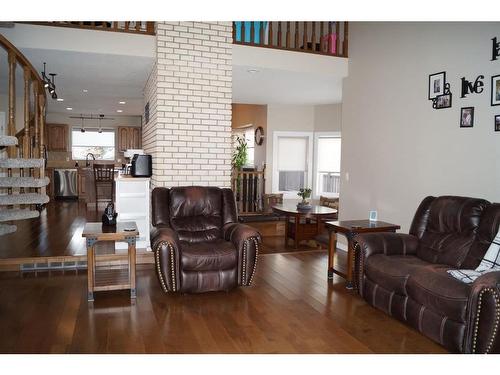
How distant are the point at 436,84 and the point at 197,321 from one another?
3.45m

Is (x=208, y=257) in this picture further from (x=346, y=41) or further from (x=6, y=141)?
(x=346, y=41)

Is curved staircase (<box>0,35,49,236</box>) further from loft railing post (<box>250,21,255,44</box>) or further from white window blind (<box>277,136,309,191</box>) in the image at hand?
white window blind (<box>277,136,309,191</box>)

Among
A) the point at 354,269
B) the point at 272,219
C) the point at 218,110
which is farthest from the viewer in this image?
the point at 272,219

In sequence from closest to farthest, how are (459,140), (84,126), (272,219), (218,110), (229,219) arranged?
(459,140), (229,219), (218,110), (272,219), (84,126)

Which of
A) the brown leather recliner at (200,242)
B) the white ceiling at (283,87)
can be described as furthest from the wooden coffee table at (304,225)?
the brown leather recliner at (200,242)

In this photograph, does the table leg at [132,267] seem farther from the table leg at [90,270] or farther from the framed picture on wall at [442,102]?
the framed picture on wall at [442,102]

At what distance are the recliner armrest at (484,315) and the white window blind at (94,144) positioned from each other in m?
11.1

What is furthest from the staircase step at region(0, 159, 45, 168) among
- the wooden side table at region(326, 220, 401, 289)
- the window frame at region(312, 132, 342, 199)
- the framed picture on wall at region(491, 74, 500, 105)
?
the window frame at region(312, 132, 342, 199)

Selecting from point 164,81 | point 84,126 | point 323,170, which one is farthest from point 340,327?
point 84,126

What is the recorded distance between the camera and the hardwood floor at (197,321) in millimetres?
2639

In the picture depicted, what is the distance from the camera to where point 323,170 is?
9.04m

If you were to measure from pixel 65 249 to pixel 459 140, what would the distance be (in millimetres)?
4523

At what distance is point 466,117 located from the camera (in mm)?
3887

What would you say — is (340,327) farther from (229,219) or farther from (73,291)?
(73,291)
